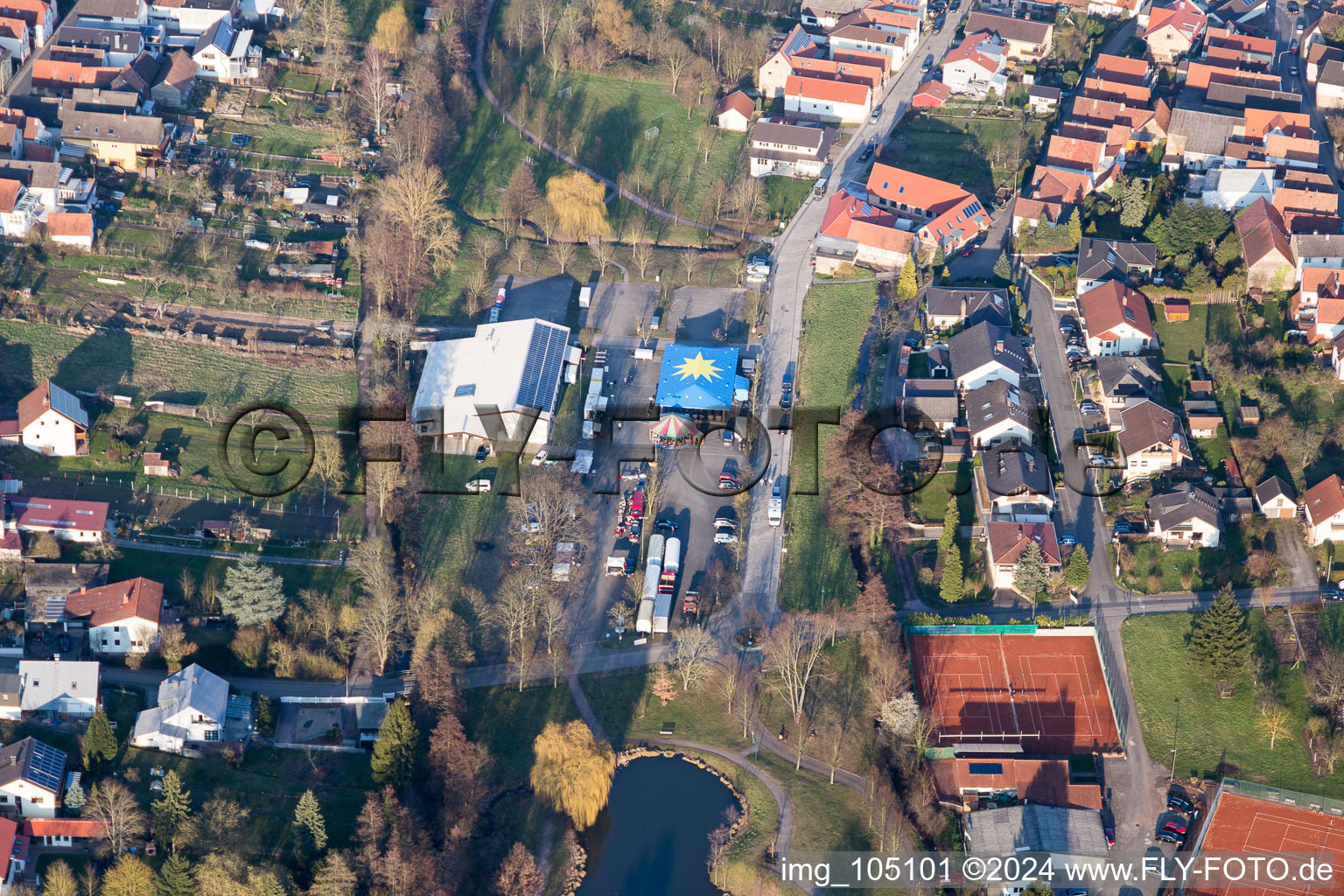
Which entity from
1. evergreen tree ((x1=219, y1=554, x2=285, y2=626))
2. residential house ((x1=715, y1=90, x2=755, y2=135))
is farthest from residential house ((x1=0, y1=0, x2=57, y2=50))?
evergreen tree ((x1=219, y1=554, x2=285, y2=626))

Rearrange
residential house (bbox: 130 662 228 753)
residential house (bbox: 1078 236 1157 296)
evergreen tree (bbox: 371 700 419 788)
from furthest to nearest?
residential house (bbox: 1078 236 1157 296) → residential house (bbox: 130 662 228 753) → evergreen tree (bbox: 371 700 419 788)

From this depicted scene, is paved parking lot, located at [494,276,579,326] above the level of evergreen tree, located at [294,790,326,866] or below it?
above

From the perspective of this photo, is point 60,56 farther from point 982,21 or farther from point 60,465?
point 982,21

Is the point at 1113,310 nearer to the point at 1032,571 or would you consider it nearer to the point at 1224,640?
the point at 1032,571

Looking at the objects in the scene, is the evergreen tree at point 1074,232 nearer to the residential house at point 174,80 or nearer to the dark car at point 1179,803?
the dark car at point 1179,803

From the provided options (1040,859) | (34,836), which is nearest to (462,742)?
(34,836)

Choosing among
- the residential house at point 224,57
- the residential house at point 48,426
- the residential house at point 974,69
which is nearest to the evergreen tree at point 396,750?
the residential house at point 48,426

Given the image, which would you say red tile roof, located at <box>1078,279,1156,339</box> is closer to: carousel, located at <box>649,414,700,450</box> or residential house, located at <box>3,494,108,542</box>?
carousel, located at <box>649,414,700,450</box>
